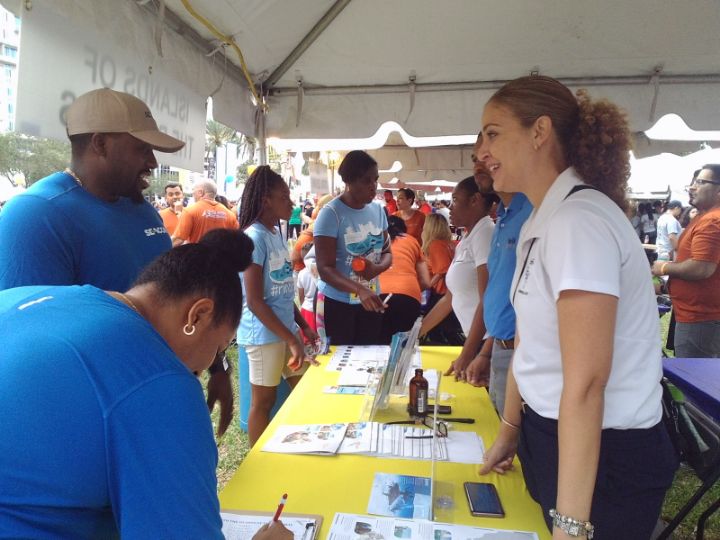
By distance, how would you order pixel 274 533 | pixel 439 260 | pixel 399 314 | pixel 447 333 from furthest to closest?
pixel 439 260 → pixel 447 333 → pixel 399 314 → pixel 274 533

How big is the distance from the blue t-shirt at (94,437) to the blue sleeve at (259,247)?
1.58 m

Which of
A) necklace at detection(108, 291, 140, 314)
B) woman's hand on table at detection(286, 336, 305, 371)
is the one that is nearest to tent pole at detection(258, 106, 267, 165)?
woman's hand on table at detection(286, 336, 305, 371)

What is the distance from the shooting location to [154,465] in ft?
2.20

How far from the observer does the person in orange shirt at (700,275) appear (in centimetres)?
294

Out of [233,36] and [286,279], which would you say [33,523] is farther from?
[233,36]

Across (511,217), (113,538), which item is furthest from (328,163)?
(113,538)

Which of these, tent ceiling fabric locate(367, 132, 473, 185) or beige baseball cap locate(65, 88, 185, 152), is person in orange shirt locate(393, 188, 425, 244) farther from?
beige baseball cap locate(65, 88, 185, 152)

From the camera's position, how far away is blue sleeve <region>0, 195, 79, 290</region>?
4.25 ft

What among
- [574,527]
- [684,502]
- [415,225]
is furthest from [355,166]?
[415,225]

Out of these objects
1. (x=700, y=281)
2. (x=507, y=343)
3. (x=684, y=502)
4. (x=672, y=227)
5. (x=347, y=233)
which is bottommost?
(x=684, y=502)

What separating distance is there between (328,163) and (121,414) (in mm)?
5612

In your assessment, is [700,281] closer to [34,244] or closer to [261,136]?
[261,136]

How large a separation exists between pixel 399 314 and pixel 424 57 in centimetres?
163

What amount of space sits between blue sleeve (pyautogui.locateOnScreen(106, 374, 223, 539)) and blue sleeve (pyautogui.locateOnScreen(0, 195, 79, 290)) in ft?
2.78
